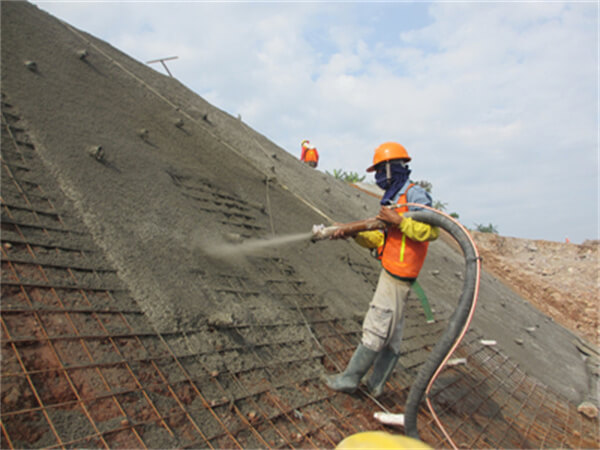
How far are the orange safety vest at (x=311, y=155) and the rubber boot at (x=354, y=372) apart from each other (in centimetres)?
1061

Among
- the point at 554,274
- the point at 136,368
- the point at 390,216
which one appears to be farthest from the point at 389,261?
the point at 554,274

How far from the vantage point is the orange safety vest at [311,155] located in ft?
43.2

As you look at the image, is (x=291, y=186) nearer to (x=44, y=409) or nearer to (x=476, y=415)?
(x=476, y=415)

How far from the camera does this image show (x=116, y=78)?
5.43 m

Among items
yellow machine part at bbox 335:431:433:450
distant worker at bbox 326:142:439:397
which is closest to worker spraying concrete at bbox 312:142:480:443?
distant worker at bbox 326:142:439:397

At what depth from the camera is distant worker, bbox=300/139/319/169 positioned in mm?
13109

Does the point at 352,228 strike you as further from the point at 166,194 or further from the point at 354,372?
the point at 166,194

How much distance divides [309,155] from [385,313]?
1074 centimetres

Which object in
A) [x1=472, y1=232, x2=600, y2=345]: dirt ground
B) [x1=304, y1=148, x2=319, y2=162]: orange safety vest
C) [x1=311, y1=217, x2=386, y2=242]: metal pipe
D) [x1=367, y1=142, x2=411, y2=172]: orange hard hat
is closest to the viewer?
[x1=311, y1=217, x2=386, y2=242]: metal pipe

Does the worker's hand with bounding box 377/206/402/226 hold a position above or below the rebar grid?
above

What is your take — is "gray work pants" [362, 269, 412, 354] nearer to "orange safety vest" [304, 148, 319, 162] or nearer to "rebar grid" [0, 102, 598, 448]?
"rebar grid" [0, 102, 598, 448]

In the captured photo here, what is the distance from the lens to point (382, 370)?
314 cm

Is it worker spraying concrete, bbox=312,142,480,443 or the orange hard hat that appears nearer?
worker spraying concrete, bbox=312,142,480,443

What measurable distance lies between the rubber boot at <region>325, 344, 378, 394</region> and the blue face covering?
121 cm
